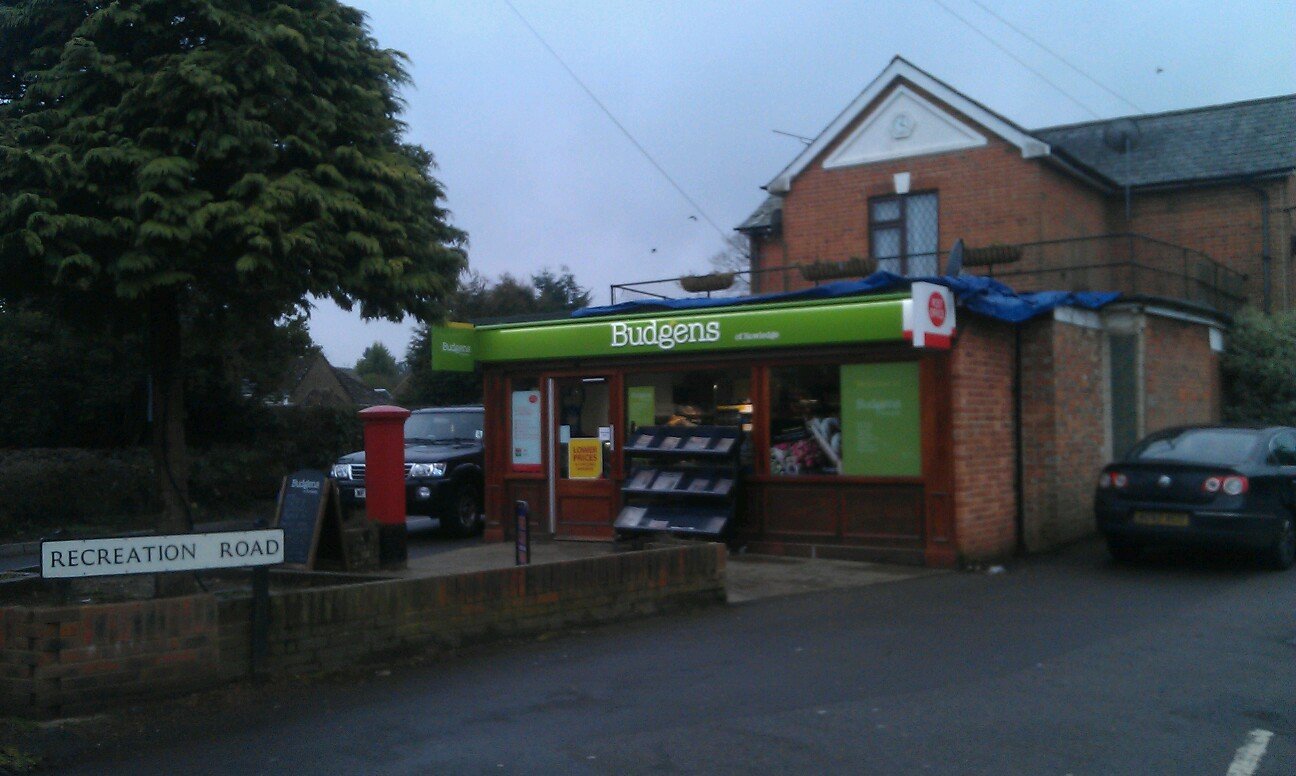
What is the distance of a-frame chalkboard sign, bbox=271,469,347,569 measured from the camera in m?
10.5

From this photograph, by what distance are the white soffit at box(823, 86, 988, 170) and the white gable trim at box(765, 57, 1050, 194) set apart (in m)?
0.23

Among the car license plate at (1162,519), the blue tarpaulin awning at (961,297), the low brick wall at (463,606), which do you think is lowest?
the low brick wall at (463,606)

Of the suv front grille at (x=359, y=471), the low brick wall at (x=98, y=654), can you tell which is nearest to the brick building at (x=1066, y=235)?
the suv front grille at (x=359, y=471)

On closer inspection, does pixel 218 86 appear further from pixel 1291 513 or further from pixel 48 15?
pixel 1291 513

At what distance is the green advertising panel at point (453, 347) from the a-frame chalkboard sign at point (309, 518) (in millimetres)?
3450

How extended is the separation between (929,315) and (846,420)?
1769 millimetres

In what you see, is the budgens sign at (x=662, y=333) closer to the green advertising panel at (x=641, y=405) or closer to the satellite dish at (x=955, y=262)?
the green advertising panel at (x=641, y=405)

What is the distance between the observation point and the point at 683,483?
13.2 meters

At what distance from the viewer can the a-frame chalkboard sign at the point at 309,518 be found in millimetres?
10469

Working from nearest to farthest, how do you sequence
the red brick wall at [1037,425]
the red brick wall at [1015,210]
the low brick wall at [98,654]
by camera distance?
the low brick wall at [98,654] → the red brick wall at [1037,425] → the red brick wall at [1015,210]

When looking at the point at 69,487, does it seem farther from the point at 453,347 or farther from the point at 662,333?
the point at 662,333

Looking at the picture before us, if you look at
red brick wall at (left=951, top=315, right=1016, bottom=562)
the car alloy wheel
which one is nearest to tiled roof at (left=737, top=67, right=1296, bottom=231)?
red brick wall at (left=951, top=315, right=1016, bottom=562)

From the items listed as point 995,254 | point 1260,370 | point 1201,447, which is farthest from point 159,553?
point 1260,370

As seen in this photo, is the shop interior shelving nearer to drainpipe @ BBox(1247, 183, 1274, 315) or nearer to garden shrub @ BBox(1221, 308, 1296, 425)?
garden shrub @ BBox(1221, 308, 1296, 425)
